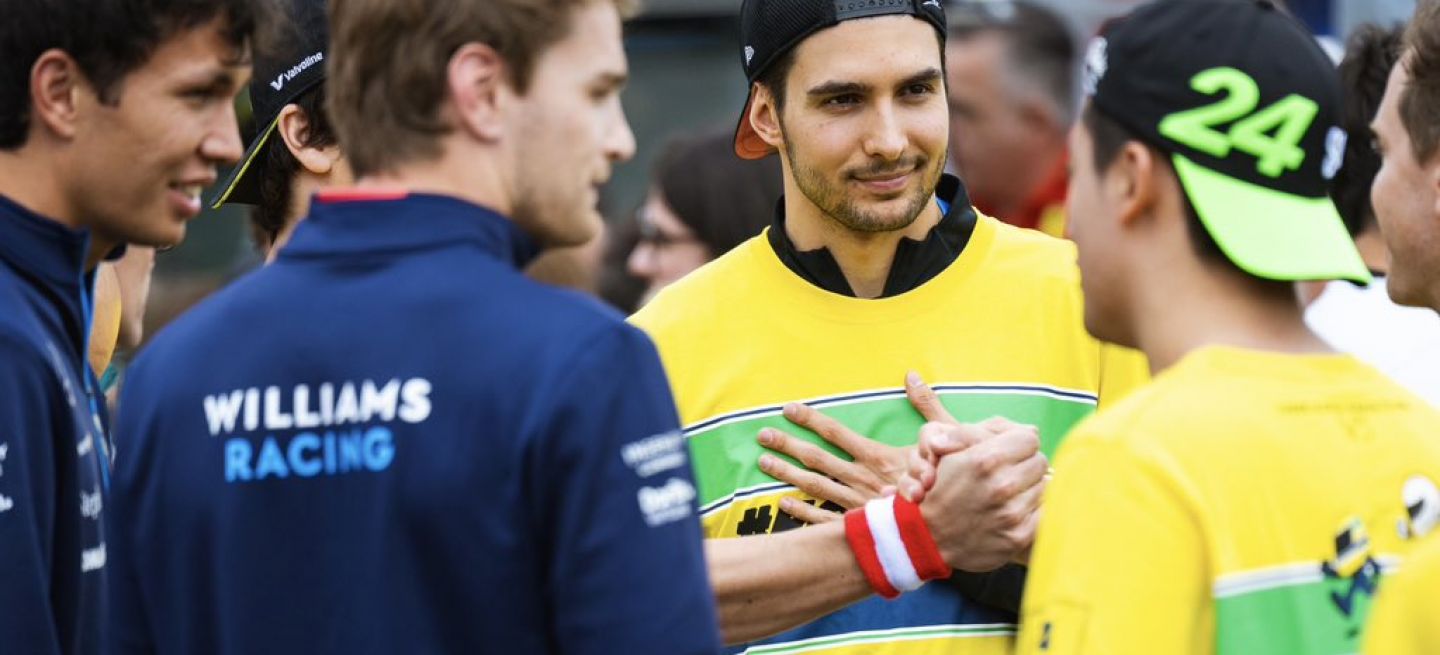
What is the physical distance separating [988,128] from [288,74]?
5.52m

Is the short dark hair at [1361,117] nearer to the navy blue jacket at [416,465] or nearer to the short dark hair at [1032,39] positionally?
the navy blue jacket at [416,465]

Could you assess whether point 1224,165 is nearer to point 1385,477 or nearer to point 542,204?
point 1385,477

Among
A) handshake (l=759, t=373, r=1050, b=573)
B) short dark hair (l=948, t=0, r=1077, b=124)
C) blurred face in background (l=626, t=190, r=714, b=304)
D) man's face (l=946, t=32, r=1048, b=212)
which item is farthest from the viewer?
short dark hair (l=948, t=0, r=1077, b=124)

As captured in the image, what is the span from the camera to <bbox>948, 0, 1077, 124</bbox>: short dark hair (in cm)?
920

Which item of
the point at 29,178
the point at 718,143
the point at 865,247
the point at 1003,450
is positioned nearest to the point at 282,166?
the point at 29,178

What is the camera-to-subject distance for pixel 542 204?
2.62m

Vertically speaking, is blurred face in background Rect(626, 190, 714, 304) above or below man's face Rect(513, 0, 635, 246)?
below

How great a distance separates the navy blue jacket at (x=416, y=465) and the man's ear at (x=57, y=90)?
57cm

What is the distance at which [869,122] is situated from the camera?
426cm

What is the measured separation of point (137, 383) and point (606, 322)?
0.69 m

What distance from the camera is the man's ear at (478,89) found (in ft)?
8.35

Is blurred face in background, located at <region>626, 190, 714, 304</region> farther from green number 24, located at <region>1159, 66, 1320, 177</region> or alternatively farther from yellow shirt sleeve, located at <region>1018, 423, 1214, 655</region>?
yellow shirt sleeve, located at <region>1018, 423, 1214, 655</region>

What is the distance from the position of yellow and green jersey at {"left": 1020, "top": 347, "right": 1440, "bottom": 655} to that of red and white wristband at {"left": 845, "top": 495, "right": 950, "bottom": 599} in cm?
95

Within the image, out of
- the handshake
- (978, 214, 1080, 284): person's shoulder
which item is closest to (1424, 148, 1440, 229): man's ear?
(978, 214, 1080, 284): person's shoulder
